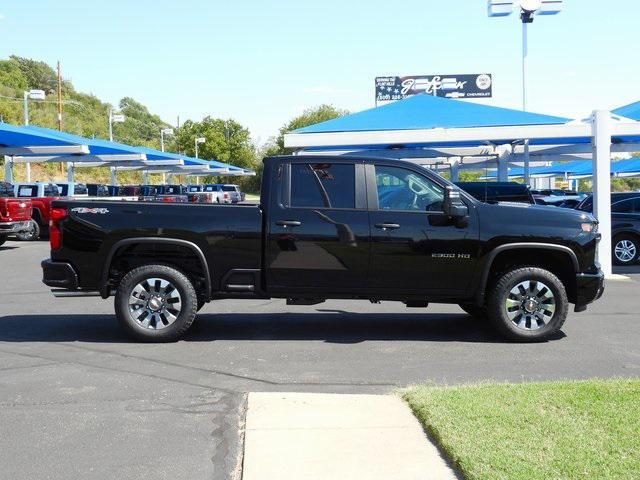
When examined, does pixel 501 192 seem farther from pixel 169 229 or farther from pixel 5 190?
pixel 5 190

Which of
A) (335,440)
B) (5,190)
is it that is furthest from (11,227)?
(335,440)

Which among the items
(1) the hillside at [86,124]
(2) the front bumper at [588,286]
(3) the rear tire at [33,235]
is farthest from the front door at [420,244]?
(1) the hillside at [86,124]

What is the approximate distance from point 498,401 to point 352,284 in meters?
2.83

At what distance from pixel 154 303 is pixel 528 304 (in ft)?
13.4

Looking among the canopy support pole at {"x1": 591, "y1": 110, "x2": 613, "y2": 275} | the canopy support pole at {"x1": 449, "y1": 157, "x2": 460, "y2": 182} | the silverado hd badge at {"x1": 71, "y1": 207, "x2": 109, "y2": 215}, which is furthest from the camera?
the canopy support pole at {"x1": 449, "y1": 157, "x2": 460, "y2": 182}

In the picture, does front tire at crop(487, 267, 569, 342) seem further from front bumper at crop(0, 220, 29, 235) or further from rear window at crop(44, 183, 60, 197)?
Answer: rear window at crop(44, 183, 60, 197)

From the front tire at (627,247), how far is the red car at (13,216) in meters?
14.3

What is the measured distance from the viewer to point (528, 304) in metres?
8.73

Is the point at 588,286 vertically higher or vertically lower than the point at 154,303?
higher

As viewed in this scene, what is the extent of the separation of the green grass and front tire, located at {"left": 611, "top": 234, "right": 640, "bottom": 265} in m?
11.0

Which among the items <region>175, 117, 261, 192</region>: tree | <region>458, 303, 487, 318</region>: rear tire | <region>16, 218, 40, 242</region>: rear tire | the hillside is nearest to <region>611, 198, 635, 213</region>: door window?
<region>458, 303, 487, 318</region>: rear tire

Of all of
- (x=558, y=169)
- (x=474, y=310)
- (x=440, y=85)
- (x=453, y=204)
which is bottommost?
(x=474, y=310)

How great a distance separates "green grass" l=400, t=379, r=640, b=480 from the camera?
15.2 feet

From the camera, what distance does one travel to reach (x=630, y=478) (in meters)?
4.42
